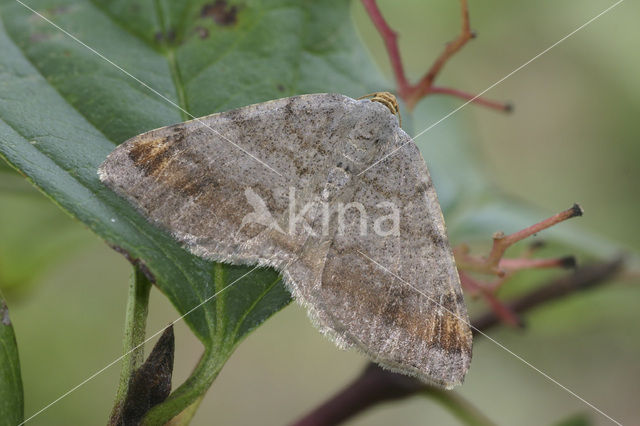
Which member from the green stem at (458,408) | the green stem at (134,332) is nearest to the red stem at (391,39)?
the green stem at (458,408)

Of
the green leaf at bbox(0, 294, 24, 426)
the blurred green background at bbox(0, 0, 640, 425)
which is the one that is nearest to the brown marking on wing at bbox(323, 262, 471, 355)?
the green leaf at bbox(0, 294, 24, 426)

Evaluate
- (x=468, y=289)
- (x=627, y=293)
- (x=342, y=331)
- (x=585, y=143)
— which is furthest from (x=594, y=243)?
(x=585, y=143)

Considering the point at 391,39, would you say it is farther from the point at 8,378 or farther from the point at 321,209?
the point at 8,378

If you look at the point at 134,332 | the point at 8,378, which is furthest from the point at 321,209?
the point at 8,378

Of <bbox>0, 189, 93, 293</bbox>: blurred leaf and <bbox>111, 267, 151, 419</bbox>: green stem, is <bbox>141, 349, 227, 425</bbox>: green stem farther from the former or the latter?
<bbox>0, 189, 93, 293</bbox>: blurred leaf

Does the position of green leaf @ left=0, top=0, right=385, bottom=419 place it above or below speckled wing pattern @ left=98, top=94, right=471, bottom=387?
above
